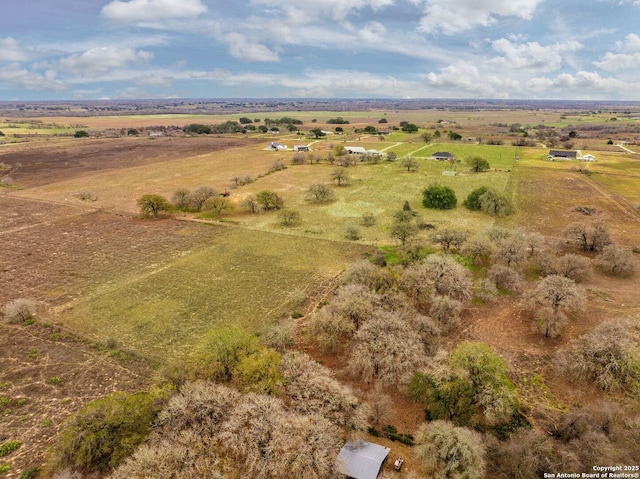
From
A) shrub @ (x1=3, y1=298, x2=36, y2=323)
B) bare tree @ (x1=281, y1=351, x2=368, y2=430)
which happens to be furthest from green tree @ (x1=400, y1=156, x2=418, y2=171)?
shrub @ (x1=3, y1=298, x2=36, y2=323)

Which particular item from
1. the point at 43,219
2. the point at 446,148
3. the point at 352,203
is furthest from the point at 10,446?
the point at 446,148

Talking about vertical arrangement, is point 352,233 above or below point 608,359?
above

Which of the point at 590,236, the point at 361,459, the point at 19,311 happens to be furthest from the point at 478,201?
the point at 19,311

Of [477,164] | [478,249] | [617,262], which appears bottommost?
[617,262]

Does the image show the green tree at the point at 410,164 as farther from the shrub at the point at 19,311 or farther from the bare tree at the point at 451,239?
the shrub at the point at 19,311

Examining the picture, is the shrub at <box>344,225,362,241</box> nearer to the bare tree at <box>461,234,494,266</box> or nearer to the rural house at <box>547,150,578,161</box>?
the bare tree at <box>461,234,494,266</box>

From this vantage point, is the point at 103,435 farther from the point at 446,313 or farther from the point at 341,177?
the point at 341,177
